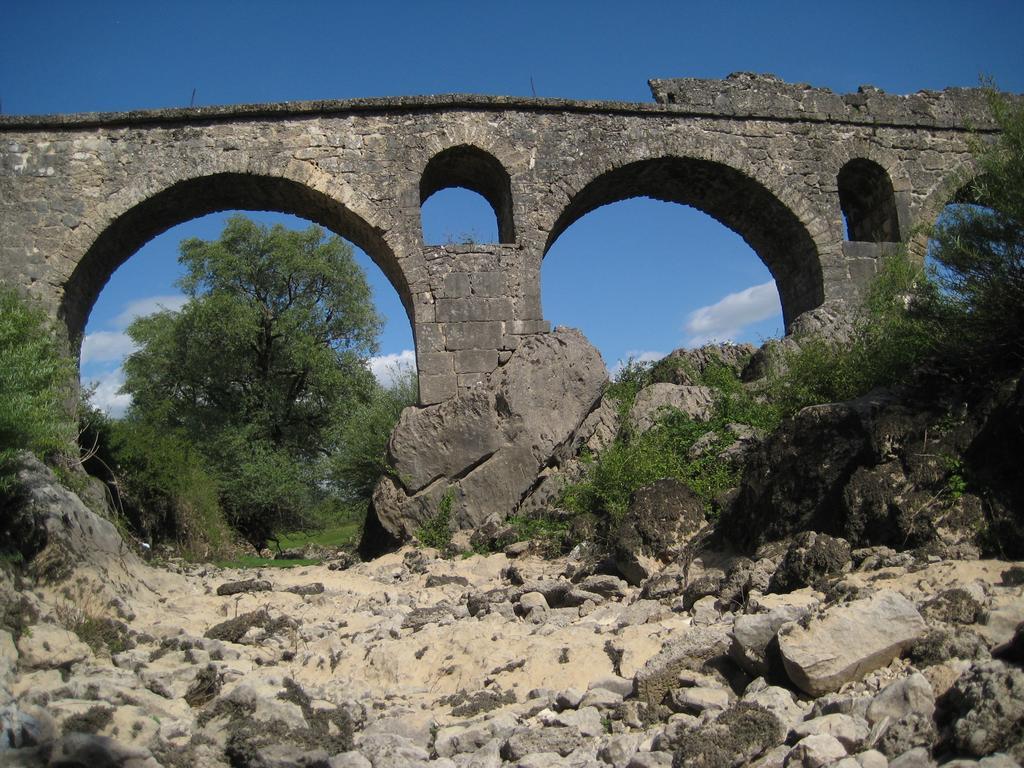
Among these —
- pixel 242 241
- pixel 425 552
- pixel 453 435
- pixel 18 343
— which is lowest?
pixel 425 552

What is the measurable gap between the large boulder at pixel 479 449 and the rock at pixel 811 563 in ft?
15.7

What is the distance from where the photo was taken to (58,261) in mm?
10141

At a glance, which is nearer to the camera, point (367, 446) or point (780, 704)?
point (780, 704)

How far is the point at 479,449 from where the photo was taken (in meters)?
9.90

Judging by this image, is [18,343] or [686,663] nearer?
[686,663]

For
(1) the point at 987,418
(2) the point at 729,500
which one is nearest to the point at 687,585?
(2) the point at 729,500

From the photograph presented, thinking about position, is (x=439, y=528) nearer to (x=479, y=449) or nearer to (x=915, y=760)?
(x=479, y=449)

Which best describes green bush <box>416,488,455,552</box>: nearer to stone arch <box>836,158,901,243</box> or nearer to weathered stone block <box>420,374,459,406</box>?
weathered stone block <box>420,374,459,406</box>

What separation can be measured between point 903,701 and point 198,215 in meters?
9.95

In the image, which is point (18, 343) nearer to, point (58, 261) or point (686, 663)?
point (58, 261)

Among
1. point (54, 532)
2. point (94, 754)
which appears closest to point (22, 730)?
point (94, 754)

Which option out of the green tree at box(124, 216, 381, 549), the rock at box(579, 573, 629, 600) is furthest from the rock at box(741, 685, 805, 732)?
the green tree at box(124, 216, 381, 549)

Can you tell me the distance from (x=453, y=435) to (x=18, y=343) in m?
4.36

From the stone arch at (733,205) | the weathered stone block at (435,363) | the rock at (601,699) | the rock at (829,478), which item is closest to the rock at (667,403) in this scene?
the weathered stone block at (435,363)
